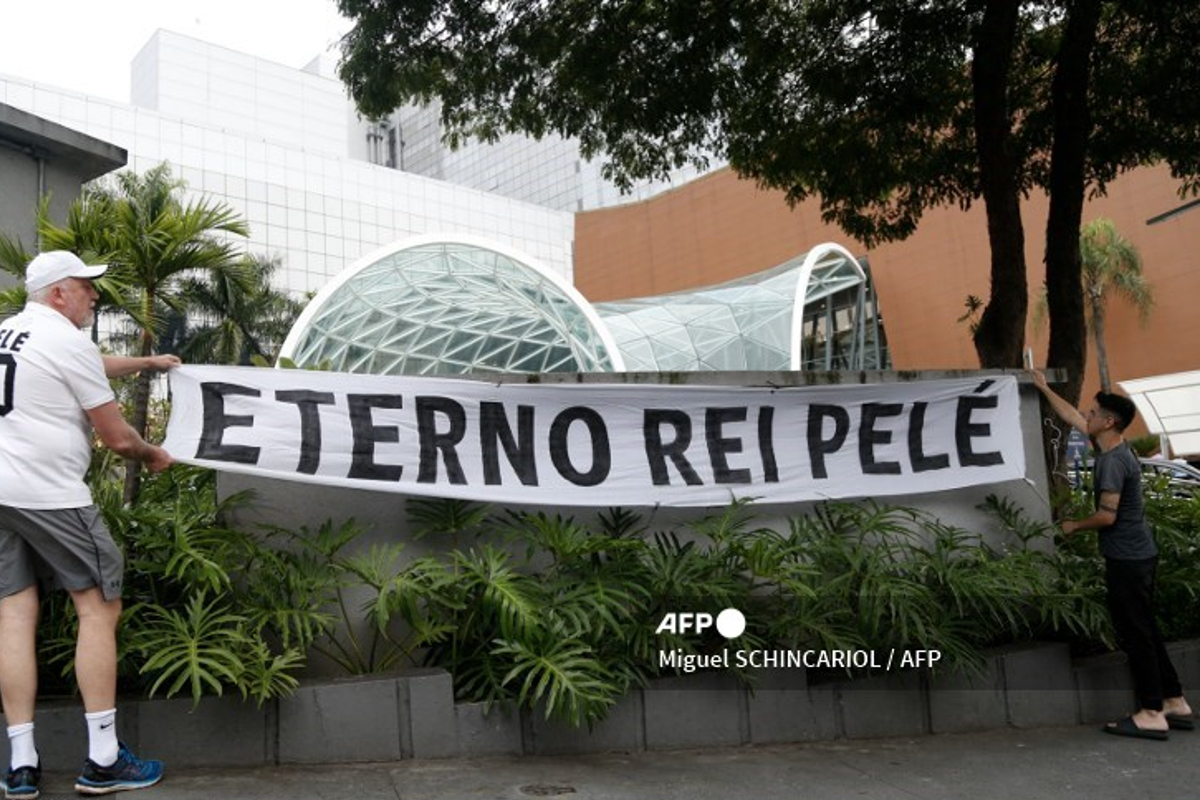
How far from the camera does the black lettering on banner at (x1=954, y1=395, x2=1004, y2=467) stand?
5.91 metres

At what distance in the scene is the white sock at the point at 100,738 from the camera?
11.5 feet

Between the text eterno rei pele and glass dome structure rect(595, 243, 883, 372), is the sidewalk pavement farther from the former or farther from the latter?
glass dome structure rect(595, 243, 883, 372)

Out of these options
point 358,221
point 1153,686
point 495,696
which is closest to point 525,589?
point 495,696

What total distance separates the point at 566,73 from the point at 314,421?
19.9 ft

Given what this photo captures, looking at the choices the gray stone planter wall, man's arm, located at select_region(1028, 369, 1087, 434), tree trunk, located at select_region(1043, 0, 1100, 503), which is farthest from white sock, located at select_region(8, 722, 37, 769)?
tree trunk, located at select_region(1043, 0, 1100, 503)

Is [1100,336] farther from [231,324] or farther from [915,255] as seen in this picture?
[231,324]

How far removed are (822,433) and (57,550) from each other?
382 centimetres

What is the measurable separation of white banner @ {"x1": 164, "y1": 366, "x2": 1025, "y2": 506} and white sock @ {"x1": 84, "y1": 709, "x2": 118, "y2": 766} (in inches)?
48.8

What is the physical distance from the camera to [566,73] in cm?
974

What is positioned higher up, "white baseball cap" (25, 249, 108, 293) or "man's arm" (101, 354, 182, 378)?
"white baseball cap" (25, 249, 108, 293)

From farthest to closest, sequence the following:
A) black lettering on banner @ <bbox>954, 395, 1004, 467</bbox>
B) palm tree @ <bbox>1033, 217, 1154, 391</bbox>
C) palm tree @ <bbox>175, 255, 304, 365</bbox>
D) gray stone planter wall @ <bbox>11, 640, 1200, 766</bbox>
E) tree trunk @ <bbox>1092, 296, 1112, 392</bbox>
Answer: tree trunk @ <bbox>1092, 296, 1112, 392</bbox> < palm tree @ <bbox>1033, 217, 1154, 391</bbox> < palm tree @ <bbox>175, 255, 304, 365</bbox> < black lettering on banner @ <bbox>954, 395, 1004, 467</bbox> < gray stone planter wall @ <bbox>11, 640, 1200, 766</bbox>

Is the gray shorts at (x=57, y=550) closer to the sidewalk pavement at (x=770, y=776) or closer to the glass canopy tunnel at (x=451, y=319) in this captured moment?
the sidewalk pavement at (x=770, y=776)

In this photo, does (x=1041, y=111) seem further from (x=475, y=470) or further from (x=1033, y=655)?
(x=475, y=470)

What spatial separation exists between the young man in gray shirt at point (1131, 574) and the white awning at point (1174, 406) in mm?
31852
